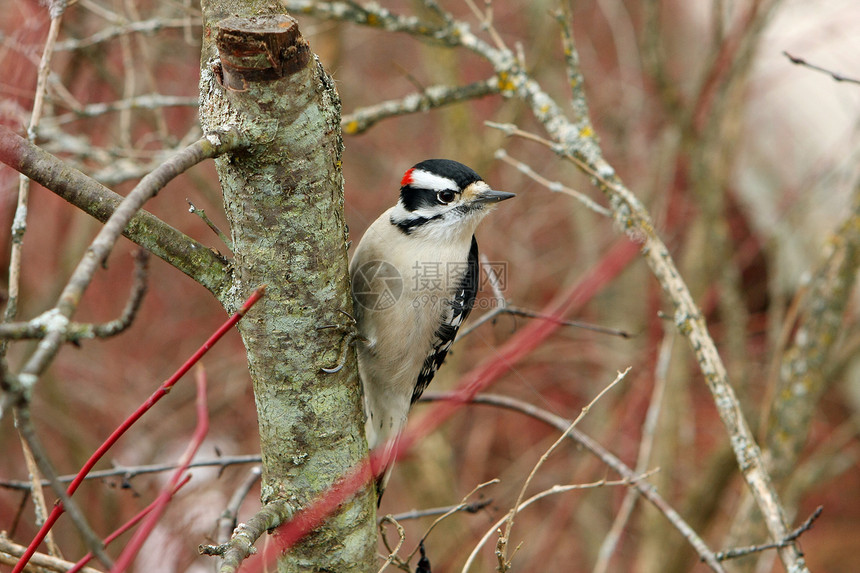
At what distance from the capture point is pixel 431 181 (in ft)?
9.63

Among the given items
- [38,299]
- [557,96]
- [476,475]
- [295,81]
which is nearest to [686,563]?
[476,475]

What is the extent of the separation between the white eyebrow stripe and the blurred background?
939mm

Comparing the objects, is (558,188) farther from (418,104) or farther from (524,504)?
(524,504)

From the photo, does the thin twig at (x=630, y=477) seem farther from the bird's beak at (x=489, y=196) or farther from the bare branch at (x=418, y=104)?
the bare branch at (x=418, y=104)

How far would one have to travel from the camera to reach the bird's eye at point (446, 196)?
292 cm

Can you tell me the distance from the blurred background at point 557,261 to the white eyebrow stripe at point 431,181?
3.08ft

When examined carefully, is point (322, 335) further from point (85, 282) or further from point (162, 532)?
point (162, 532)

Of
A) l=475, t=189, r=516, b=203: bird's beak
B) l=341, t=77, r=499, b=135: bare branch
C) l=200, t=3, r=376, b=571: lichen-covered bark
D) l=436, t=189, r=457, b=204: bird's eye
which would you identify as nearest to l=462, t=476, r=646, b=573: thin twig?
l=200, t=3, r=376, b=571: lichen-covered bark

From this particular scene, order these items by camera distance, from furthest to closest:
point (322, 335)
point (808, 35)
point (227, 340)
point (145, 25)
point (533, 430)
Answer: point (533, 430), point (227, 340), point (808, 35), point (145, 25), point (322, 335)

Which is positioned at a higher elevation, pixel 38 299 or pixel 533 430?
pixel 38 299

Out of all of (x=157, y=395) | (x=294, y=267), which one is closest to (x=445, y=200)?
(x=294, y=267)

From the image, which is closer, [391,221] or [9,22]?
[391,221]

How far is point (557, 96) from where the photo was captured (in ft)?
18.7

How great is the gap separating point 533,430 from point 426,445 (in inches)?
86.7
